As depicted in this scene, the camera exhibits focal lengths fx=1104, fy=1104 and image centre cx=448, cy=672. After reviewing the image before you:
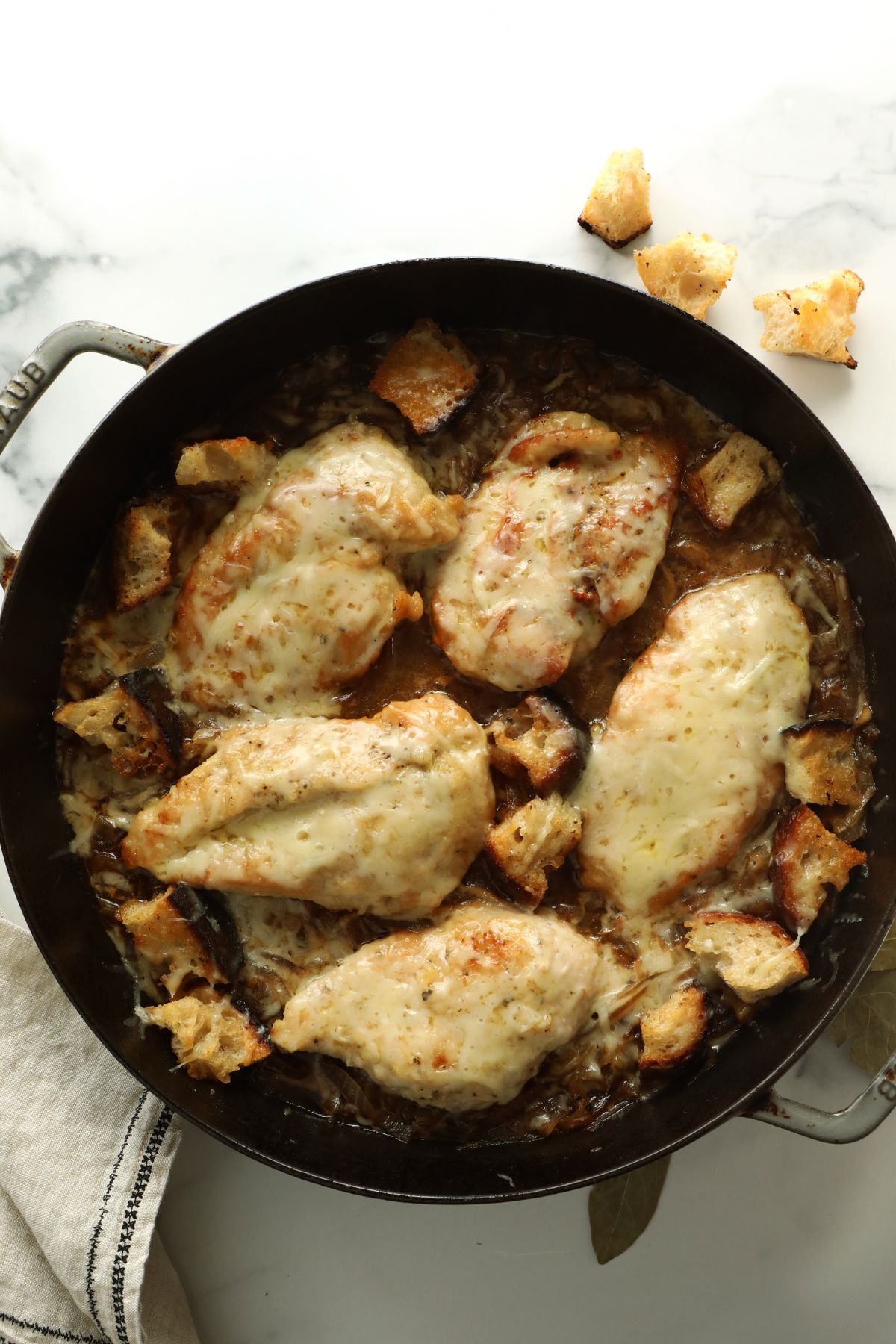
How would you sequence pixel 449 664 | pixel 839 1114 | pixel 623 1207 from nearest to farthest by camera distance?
pixel 839 1114 < pixel 449 664 < pixel 623 1207

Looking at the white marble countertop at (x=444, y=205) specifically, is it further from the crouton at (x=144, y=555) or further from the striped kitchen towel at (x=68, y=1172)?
the crouton at (x=144, y=555)

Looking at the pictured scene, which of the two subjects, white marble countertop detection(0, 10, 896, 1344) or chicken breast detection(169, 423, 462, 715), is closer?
chicken breast detection(169, 423, 462, 715)

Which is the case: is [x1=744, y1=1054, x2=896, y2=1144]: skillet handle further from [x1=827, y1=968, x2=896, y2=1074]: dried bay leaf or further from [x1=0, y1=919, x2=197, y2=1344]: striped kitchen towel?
[x1=0, y1=919, x2=197, y2=1344]: striped kitchen towel

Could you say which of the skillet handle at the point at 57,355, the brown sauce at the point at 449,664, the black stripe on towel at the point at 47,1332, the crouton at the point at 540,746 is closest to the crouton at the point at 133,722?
the brown sauce at the point at 449,664

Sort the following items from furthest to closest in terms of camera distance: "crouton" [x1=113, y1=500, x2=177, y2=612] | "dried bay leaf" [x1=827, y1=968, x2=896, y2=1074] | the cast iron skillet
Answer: "dried bay leaf" [x1=827, y1=968, x2=896, y2=1074]
"crouton" [x1=113, y1=500, x2=177, y2=612]
the cast iron skillet

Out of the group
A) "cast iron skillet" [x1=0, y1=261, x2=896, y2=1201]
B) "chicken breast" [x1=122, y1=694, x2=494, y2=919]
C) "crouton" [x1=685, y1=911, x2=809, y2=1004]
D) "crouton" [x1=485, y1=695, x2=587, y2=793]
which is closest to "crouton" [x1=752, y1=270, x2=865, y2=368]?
"cast iron skillet" [x1=0, y1=261, x2=896, y2=1201]

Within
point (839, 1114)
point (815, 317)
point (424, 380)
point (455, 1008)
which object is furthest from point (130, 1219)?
point (815, 317)

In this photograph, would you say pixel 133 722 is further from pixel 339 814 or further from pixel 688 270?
pixel 688 270
